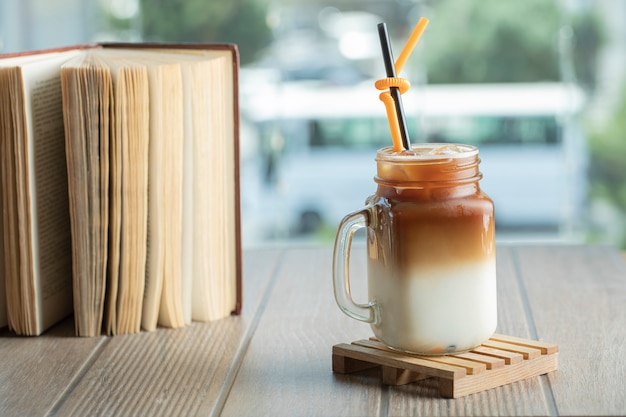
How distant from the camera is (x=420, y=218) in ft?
2.66

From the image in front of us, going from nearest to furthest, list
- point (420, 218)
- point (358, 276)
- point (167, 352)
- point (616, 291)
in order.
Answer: point (420, 218)
point (167, 352)
point (616, 291)
point (358, 276)

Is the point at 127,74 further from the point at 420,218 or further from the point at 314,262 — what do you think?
the point at 314,262

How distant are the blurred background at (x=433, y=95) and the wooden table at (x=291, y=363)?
2.89 m

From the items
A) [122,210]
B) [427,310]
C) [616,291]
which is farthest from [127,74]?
[616,291]

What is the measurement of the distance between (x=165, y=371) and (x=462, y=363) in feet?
0.96

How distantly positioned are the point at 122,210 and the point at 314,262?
0.42 metres

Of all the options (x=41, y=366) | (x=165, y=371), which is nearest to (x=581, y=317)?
(x=165, y=371)

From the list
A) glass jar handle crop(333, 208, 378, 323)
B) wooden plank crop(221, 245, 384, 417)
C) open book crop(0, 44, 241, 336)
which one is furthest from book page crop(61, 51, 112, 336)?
glass jar handle crop(333, 208, 378, 323)

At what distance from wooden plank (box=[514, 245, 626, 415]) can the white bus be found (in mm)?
2753

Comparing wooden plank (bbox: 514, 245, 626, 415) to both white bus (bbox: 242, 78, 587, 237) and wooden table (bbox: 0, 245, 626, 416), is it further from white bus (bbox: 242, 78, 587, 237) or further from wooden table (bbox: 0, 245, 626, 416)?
white bus (bbox: 242, 78, 587, 237)

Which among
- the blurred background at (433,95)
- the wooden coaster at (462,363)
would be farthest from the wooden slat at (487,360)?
the blurred background at (433,95)

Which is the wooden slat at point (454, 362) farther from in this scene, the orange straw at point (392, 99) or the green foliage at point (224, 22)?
the green foliage at point (224, 22)

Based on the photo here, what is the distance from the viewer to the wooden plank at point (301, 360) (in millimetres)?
789

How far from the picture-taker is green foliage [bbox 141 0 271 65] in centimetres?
408
